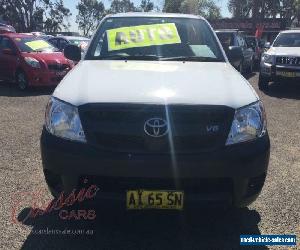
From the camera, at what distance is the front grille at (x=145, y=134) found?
9.86 ft

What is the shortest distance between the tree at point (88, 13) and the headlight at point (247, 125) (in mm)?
78475

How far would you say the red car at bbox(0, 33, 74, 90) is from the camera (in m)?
11.0

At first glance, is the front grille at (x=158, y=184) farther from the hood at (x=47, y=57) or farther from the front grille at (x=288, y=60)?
the front grille at (x=288, y=60)

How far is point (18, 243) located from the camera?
328 cm

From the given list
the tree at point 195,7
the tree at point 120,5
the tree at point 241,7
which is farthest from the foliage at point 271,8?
the tree at point 120,5

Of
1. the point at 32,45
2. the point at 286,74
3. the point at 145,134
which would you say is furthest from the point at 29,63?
the point at 145,134

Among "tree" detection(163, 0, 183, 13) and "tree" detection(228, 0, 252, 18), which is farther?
"tree" detection(163, 0, 183, 13)

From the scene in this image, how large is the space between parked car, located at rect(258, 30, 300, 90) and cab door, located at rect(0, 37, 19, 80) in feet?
21.2

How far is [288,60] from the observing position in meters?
11.1

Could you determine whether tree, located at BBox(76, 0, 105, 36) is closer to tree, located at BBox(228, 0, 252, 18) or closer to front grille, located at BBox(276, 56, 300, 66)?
tree, located at BBox(228, 0, 252, 18)

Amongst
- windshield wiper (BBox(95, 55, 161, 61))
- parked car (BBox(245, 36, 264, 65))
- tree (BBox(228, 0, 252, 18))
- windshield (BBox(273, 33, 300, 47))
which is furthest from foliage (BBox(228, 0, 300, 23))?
windshield wiper (BBox(95, 55, 161, 61))

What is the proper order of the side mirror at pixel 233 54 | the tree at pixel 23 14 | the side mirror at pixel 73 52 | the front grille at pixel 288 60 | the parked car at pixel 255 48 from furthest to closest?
the tree at pixel 23 14 → the parked car at pixel 255 48 → the front grille at pixel 288 60 → the side mirror at pixel 73 52 → the side mirror at pixel 233 54

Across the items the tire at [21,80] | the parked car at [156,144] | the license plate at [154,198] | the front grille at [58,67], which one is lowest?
the tire at [21,80]

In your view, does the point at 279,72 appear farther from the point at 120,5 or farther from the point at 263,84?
the point at 120,5
